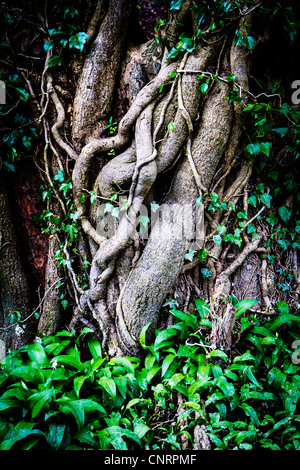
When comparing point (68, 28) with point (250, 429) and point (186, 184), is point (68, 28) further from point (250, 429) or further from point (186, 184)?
point (250, 429)

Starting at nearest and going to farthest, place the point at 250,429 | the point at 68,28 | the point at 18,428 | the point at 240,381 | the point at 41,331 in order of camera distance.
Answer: the point at 18,428 → the point at 250,429 → the point at 240,381 → the point at 68,28 → the point at 41,331

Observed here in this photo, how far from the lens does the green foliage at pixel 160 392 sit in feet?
5.90

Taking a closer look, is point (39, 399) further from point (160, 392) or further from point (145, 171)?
point (145, 171)

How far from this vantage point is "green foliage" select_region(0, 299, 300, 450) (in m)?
1.80

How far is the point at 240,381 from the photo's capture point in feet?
7.10

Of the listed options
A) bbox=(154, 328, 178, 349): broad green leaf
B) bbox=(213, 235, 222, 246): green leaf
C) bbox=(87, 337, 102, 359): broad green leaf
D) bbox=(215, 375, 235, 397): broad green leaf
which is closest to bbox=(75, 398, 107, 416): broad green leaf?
bbox=(87, 337, 102, 359): broad green leaf

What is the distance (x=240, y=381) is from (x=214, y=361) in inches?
9.6

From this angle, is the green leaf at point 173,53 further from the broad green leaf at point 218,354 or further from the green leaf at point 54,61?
the broad green leaf at point 218,354

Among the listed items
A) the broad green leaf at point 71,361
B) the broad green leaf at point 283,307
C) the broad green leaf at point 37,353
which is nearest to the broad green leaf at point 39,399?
the broad green leaf at point 71,361

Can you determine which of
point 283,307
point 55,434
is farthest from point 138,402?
point 283,307

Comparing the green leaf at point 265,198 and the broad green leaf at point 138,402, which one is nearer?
the broad green leaf at point 138,402

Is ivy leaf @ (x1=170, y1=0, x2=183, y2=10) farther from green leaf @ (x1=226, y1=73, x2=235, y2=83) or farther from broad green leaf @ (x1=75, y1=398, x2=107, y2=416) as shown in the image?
broad green leaf @ (x1=75, y1=398, x2=107, y2=416)

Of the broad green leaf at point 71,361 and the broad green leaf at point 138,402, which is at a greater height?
the broad green leaf at point 71,361
